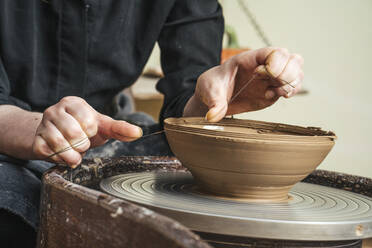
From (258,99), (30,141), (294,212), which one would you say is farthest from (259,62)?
(30,141)

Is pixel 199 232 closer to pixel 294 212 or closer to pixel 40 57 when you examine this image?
pixel 294 212

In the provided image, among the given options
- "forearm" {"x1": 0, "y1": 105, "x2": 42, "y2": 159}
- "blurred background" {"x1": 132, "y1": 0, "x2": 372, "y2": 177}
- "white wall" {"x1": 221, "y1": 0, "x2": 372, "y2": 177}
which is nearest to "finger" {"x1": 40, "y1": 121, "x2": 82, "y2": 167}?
"forearm" {"x1": 0, "y1": 105, "x2": 42, "y2": 159}

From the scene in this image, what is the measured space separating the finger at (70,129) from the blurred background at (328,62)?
85.6 inches

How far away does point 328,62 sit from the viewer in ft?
10.6

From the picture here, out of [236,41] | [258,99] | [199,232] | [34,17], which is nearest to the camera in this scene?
[199,232]

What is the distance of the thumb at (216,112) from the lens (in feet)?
2.79

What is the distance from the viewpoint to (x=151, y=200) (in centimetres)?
70

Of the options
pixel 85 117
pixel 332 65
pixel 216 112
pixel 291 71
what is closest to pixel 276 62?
pixel 291 71

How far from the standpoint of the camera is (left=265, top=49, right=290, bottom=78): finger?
90 centimetres

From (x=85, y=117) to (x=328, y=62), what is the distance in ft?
9.07

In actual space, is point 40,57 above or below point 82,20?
below

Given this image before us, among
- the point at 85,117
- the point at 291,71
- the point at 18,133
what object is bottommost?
the point at 18,133

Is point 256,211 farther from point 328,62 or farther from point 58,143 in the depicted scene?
point 328,62

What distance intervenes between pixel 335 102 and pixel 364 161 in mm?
448
